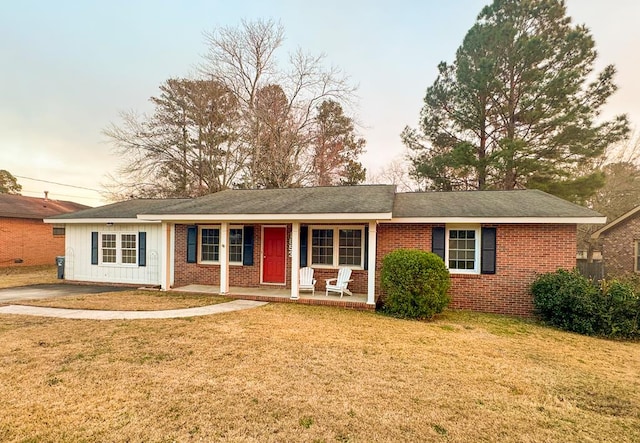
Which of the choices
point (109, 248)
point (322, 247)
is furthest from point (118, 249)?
point (322, 247)

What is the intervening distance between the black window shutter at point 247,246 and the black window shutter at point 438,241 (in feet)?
19.3

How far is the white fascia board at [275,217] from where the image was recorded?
7910 millimetres

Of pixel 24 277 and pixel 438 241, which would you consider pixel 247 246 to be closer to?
pixel 438 241

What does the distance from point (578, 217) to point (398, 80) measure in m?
11.1

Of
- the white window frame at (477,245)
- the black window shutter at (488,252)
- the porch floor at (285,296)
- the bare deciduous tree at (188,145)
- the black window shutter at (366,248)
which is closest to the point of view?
the porch floor at (285,296)

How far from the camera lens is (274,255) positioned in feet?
35.2

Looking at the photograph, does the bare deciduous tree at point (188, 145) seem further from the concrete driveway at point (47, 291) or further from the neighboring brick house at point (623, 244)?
the neighboring brick house at point (623, 244)

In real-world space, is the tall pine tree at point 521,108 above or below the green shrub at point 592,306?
above

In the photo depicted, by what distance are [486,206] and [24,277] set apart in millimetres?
18740

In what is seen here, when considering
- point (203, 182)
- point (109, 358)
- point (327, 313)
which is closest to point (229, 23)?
point (203, 182)

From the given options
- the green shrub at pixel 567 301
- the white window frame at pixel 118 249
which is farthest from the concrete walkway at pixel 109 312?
the green shrub at pixel 567 301

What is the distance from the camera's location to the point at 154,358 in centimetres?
461

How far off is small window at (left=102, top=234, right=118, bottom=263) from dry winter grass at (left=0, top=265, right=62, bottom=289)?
240 cm

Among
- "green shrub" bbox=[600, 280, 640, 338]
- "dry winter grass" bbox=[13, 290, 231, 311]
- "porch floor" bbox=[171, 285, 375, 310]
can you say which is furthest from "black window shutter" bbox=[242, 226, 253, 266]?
"green shrub" bbox=[600, 280, 640, 338]
